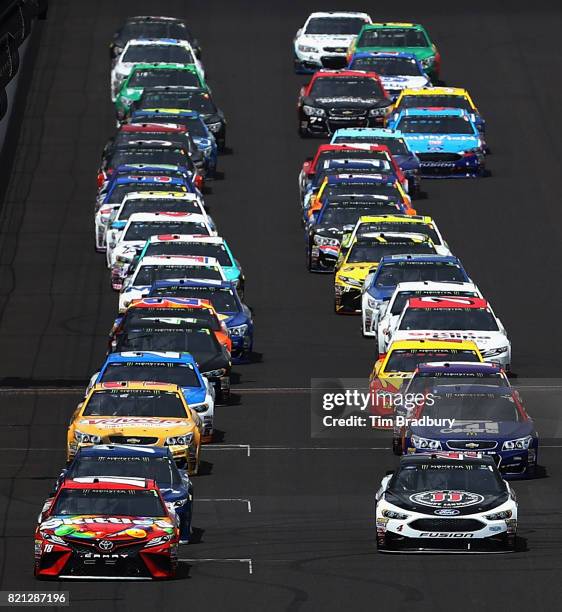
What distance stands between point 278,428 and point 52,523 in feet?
32.0

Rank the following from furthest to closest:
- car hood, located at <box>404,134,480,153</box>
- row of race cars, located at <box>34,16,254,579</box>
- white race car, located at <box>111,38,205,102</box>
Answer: white race car, located at <box>111,38,205,102</box> → car hood, located at <box>404,134,480,153</box> → row of race cars, located at <box>34,16,254,579</box>

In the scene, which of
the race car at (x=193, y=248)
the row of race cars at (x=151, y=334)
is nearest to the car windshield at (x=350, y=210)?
the row of race cars at (x=151, y=334)

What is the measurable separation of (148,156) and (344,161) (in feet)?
14.2

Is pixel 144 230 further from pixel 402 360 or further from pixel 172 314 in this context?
pixel 402 360

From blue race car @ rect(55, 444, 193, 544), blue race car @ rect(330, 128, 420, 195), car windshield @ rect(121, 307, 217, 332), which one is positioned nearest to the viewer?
blue race car @ rect(55, 444, 193, 544)

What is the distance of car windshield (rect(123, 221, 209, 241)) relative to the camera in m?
48.9

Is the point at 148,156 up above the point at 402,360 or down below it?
above

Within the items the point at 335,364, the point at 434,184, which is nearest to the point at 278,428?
the point at 335,364

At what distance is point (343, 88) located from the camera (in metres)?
61.8

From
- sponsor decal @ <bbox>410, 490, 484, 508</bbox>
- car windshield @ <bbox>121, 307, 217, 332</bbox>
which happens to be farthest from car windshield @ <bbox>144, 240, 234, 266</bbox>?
sponsor decal @ <bbox>410, 490, 484, 508</bbox>

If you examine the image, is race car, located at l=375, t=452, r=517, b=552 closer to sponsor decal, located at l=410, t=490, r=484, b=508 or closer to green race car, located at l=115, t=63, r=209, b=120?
sponsor decal, located at l=410, t=490, r=484, b=508

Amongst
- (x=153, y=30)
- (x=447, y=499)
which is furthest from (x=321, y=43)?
(x=447, y=499)

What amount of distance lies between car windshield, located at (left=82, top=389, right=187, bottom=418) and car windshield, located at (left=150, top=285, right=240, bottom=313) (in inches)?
316

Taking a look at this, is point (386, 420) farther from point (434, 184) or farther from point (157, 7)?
point (157, 7)
